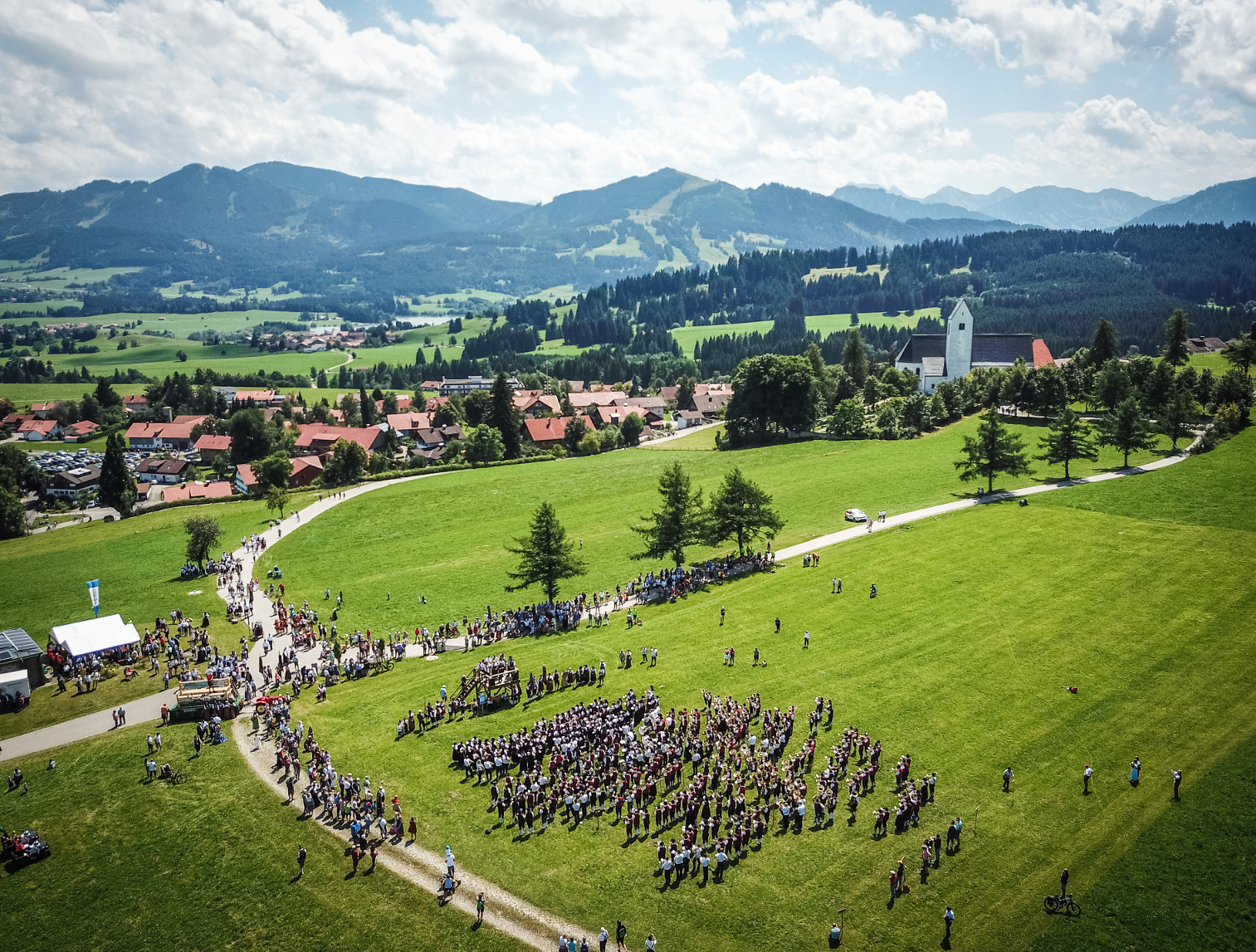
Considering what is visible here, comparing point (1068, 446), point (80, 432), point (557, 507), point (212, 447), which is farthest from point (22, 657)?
point (80, 432)

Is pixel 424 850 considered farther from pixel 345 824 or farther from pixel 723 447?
pixel 723 447

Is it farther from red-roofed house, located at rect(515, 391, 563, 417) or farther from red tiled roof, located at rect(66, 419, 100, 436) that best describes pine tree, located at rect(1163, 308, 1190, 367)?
red tiled roof, located at rect(66, 419, 100, 436)

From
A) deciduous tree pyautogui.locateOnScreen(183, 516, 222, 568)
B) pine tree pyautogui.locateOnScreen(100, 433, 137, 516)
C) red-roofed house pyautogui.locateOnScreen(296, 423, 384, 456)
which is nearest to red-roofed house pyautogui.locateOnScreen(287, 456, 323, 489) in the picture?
red-roofed house pyautogui.locateOnScreen(296, 423, 384, 456)

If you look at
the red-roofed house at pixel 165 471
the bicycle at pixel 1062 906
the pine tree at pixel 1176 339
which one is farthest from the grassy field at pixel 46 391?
the pine tree at pixel 1176 339

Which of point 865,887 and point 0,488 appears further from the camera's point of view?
point 0,488

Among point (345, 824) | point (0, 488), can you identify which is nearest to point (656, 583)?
point (345, 824)

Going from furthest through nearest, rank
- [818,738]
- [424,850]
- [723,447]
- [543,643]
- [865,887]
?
[723,447], [543,643], [818,738], [424,850], [865,887]

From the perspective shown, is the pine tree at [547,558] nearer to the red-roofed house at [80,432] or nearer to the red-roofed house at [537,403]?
the red-roofed house at [537,403]
